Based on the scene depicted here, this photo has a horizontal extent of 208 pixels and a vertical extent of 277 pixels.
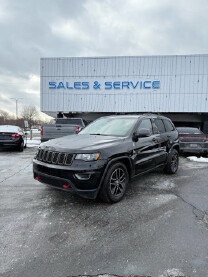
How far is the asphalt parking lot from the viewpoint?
2.03 m

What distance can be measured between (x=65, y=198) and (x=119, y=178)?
123 cm

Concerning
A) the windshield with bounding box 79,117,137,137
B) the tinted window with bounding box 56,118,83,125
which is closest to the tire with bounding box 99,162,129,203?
the windshield with bounding box 79,117,137,137

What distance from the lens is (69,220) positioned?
9.71 feet

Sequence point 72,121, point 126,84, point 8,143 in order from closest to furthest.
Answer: point 8,143 < point 72,121 < point 126,84

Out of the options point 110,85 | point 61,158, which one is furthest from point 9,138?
point 110,85

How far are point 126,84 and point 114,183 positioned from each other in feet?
54.0

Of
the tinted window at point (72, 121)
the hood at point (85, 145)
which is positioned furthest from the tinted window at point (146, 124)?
the tinted window at point (72, 121)

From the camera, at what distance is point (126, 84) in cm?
1847

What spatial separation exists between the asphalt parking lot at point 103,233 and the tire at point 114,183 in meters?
0.17

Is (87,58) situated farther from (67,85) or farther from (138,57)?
(138,57)

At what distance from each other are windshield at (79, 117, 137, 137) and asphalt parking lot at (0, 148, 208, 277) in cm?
145

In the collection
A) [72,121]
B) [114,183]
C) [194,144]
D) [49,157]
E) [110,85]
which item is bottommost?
[114,183]

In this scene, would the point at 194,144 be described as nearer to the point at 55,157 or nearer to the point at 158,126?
the point at 158,126

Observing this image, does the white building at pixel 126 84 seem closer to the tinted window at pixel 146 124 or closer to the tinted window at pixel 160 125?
the tinted window at pixel 160 125
